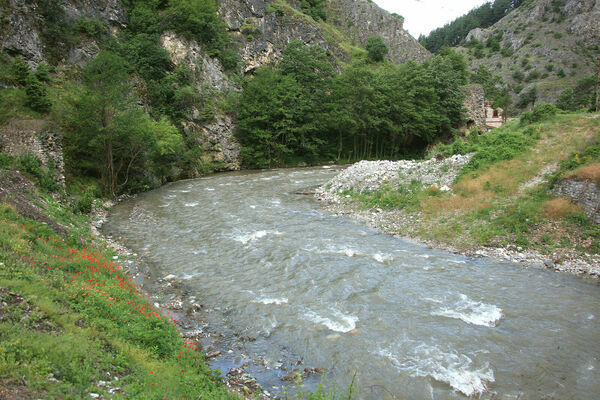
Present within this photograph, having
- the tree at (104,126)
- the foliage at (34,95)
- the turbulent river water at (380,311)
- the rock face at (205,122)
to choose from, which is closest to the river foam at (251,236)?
the turbulent river water at (380,311)

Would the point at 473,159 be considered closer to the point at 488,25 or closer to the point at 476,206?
the point at 476,206

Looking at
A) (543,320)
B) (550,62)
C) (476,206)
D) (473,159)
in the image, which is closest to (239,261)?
(543,320)

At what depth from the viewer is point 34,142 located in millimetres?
20016

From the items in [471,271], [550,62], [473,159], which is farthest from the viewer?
[550,62]

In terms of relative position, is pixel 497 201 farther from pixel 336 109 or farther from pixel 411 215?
pixel 336 109

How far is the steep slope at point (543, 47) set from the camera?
115 meters

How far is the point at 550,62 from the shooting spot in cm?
12556

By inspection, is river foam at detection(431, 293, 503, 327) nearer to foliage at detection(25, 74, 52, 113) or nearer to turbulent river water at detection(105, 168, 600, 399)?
turbulent river water at detection(105, 168, 600, 399)

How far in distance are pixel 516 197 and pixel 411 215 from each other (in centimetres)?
567

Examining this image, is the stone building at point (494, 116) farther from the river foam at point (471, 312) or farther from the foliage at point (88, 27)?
the river foam at point (471, 312)

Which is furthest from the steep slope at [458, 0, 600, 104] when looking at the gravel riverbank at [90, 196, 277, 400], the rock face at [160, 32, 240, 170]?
the gravel riverbank at [90, 196, 277, 400]

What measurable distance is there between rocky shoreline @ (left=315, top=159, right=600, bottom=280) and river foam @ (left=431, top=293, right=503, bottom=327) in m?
4.93

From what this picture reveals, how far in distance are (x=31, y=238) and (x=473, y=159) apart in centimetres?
2413

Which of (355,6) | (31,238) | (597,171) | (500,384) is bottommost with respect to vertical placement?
(500,384)
